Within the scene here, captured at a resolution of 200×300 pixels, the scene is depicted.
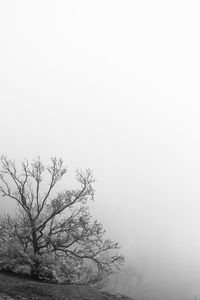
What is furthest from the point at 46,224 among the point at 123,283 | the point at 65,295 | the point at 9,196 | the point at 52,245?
the point at 123,283

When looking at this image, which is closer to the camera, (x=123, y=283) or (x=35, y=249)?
(x=35, y=249)

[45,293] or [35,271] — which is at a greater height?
[35,271]

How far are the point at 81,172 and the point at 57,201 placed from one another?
2.55 meters

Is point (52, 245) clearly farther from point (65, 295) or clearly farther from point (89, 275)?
point (65, 295)

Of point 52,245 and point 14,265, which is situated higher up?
point 52,245

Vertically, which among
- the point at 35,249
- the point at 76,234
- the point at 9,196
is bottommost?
the point at 35,249

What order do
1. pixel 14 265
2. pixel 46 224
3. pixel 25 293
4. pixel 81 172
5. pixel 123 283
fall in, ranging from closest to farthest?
pixel 25 293 → pixel 14 265 → pixel 46 224 → pixel 81 172 → pixel 123 283

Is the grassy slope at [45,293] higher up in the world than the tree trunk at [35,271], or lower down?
lower down

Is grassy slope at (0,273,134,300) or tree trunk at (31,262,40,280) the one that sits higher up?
tree trunk at (31,262,40,280)

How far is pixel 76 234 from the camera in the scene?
19.7 metres

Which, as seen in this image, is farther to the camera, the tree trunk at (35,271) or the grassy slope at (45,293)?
the tree trunk at (35,271)

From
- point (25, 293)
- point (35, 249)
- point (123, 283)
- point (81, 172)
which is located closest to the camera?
point (25, 293)

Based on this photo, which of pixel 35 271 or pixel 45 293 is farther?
pixel 35 271

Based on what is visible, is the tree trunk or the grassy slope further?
the tree trunk
